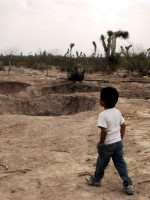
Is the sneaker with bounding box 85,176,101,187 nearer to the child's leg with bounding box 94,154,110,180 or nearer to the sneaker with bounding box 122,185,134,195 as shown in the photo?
the child's leg with bounding box 94,154,110,180

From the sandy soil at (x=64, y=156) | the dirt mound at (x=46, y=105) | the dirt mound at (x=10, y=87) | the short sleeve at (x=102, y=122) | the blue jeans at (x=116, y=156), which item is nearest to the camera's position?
the short sleeve at (x=102, y=122)

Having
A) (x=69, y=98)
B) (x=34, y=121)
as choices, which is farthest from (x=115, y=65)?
(x=34, y=121)

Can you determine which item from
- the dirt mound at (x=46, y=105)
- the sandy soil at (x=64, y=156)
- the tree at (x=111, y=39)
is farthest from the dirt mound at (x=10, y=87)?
the tree at (x=111, y=39)

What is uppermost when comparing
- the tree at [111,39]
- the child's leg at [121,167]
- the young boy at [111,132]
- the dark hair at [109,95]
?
the tree at [111,39]

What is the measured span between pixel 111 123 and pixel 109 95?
13.3 inches

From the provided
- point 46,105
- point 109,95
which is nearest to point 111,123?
point 109,95

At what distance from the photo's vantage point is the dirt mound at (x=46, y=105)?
12.3 m

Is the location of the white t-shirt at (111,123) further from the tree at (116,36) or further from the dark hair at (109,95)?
the tree at (116,36)

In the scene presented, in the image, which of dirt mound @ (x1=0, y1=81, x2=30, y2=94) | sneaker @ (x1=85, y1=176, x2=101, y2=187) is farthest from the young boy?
dirt mound @ (x1=0, y1=81, x2=30, y2=94)

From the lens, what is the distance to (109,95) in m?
3.56

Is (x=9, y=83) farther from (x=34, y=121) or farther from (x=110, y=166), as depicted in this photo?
(x=110, y=166)

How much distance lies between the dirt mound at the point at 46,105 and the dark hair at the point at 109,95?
8.30 m

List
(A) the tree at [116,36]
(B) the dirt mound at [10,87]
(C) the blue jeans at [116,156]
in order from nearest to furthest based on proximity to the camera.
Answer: (C) the blue jeans at [116,156]
(B) the dirt mound at [10,87]
(A) the tree at [116,36]

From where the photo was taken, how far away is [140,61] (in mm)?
19516
